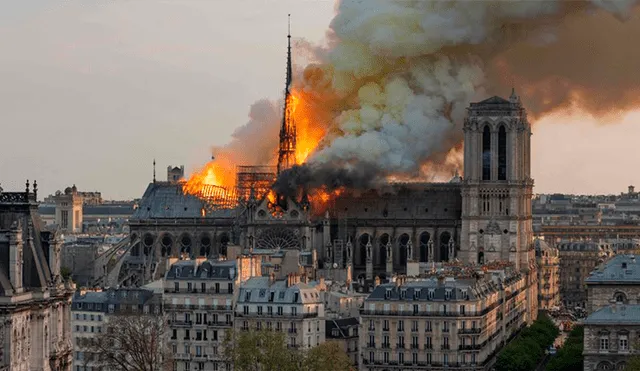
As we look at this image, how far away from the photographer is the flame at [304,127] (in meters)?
169

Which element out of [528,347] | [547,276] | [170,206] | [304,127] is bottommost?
[528,347]

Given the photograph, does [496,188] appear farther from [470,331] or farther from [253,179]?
[470,331]

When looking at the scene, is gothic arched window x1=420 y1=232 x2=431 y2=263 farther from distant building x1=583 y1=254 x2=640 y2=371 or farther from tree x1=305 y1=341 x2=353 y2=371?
tree x1=305 y1=341 x2=353 y2=371

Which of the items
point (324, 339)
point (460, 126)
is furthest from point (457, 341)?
point (460, 126)

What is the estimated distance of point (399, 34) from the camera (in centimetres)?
16225

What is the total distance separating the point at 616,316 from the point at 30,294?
39714 millimetres

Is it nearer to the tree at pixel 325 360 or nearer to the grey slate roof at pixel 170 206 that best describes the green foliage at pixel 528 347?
the tree at pixel 325 360

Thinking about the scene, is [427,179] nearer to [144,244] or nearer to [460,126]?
[460,126]

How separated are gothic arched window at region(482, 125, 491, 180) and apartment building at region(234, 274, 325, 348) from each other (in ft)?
162

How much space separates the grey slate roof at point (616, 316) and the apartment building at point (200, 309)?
64.1 ft

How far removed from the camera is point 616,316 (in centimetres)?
10869

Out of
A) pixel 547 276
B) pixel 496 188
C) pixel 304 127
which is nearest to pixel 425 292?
pixel 496 188

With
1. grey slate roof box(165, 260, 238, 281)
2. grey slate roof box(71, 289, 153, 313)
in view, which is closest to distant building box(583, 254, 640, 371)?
grey slate roof box(165, 260, 238, 281)

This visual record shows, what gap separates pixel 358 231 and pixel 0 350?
9800 centimetres
